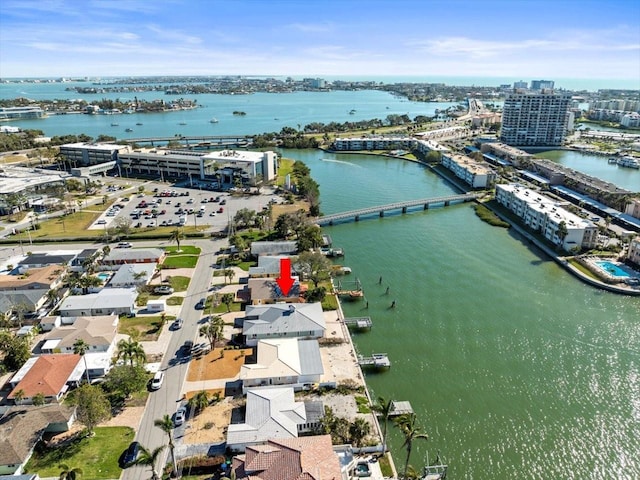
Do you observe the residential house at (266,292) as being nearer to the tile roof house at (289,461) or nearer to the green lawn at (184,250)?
the green lawn at (184,250)

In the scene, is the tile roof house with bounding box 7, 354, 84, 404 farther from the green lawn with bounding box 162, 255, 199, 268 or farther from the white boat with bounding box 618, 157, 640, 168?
the white boat with bounding box 618, 157, 640, 168

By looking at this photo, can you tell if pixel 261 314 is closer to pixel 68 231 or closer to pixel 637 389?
pixel 637 389

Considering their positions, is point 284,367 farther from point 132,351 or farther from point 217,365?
point 132,351

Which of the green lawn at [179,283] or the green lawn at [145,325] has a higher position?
the green lawn at [179,283]

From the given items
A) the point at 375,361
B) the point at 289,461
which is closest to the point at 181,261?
the point at 375,361

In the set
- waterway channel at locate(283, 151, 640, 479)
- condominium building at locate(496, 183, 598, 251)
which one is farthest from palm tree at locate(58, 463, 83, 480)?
condominium building at locate(496, 183, 598, 251)

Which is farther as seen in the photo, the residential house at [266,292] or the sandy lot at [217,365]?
the residential house at [266,292]

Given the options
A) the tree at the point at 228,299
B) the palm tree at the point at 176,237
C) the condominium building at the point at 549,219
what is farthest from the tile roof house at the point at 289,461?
the condominium building at the point at 549,219
